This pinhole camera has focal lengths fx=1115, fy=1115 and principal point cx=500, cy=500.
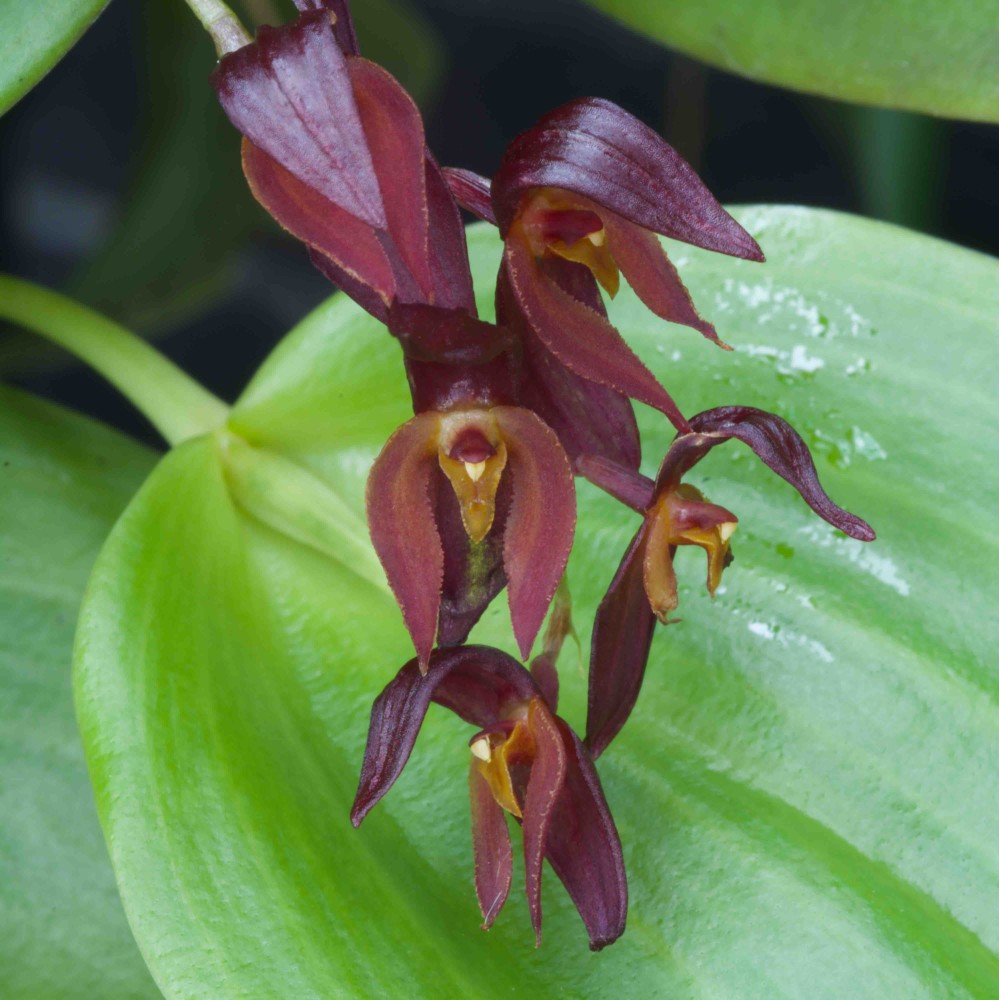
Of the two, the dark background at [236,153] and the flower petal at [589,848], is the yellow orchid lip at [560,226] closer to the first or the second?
the flower petal at [589,848]

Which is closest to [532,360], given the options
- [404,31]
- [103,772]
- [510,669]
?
[510,669]

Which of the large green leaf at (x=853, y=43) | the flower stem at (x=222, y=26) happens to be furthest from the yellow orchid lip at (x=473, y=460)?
the large green leaf at (x=853, y=43)

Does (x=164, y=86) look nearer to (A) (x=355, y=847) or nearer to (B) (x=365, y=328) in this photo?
(B) (x=365, y=328)

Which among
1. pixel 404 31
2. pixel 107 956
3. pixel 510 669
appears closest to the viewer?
pixel 510 669

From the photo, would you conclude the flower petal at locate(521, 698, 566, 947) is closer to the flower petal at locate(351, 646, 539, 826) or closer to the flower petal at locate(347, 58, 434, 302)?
the flower petal at locate(351, 646, 539, 826)

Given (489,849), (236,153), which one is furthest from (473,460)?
(236,153)

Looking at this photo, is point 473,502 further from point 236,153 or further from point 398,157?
point 236,153
